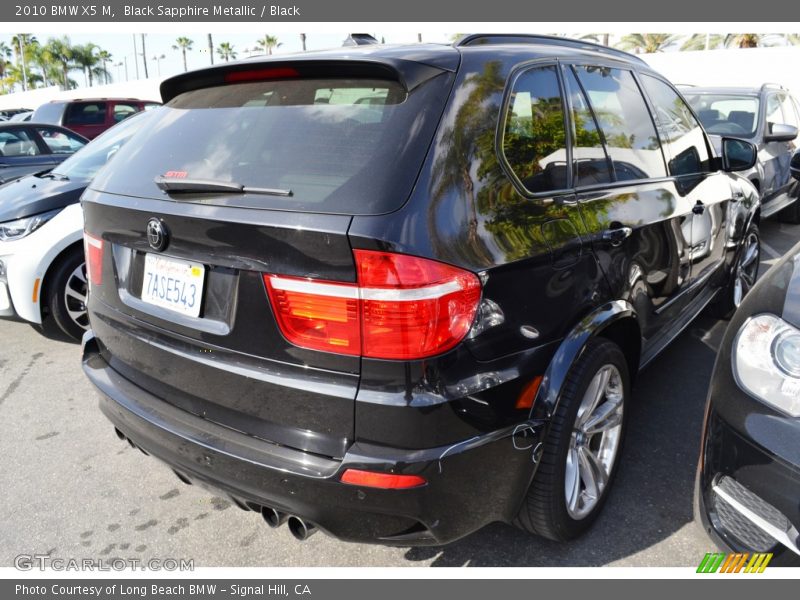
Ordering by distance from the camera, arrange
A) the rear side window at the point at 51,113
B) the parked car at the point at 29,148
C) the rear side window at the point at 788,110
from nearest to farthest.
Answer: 1. the rear side window at the point at 788,110
2. the parked car at the point at 29,148
3. the rear side window at the point at 51,113

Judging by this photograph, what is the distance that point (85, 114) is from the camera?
41.5 ft

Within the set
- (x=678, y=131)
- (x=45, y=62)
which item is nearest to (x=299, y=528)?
(x=678, y=131)

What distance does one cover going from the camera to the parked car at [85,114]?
1247 cm

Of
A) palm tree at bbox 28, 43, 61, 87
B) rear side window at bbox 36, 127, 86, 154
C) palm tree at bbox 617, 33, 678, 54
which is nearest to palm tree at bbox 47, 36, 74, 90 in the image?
palm tree at bbox 28, 43, 61, 87

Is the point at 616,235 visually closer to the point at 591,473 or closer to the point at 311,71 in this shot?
the point at 591,473

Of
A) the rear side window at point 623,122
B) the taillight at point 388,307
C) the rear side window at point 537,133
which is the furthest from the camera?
the rear side window at point 623,122

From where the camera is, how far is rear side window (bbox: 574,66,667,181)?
2693 millimetres

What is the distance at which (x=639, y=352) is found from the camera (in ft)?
9.23

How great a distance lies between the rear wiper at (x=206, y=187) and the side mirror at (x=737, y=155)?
133 inches

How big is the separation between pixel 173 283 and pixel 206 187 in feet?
1.14

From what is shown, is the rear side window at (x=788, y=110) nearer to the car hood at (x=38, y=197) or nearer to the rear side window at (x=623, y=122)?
the rear side window at (x=623, y=122)

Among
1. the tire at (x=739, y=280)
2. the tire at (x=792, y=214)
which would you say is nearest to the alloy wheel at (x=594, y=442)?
the tire at (x=739, y=280)

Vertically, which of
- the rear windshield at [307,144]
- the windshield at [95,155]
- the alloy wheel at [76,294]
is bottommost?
the alloy wheel at [76,294]

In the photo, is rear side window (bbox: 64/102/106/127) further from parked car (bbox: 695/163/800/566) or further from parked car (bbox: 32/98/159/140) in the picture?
parked car (bbox: 695/163/800/566)
